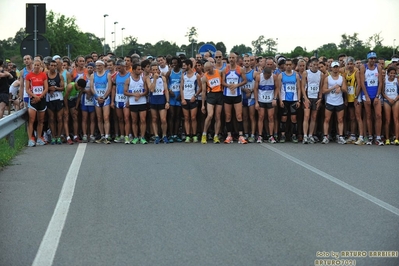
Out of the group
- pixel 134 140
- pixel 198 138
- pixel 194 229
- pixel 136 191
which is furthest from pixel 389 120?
pixel 194 229

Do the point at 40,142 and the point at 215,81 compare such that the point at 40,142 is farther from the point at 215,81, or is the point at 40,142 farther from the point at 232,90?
the point at 232,90

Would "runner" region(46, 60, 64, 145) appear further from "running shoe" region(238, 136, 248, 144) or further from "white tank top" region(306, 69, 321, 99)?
"white tank top" region(306, 69, 321, 99)

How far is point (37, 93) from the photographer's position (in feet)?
57.3

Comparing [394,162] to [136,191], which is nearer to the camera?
[136,191]

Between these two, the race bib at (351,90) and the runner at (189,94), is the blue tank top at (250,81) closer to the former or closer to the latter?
the runner at (189,94)

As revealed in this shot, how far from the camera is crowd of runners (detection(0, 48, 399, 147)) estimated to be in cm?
1784

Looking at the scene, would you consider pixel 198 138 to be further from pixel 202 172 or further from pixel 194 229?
pixel 194 229

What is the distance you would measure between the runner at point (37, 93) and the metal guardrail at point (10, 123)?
0.28m

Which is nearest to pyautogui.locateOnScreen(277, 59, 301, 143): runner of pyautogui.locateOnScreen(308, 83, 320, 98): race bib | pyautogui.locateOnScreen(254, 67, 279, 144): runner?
pyautogui.locateOnScreen(254, 67, 279, 144): runner

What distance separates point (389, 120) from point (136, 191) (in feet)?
31.1

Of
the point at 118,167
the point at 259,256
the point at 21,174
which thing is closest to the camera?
the point at 259,256

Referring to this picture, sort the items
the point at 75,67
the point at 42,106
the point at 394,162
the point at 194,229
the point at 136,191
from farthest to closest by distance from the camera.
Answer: the point at 75,67 → the point at 42,106 → the point at 394,162 → the point at 136,191 → the point at 194,229

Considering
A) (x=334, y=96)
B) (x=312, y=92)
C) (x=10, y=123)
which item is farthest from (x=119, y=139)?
(x=334, y=96)

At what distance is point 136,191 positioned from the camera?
33.6 feet
